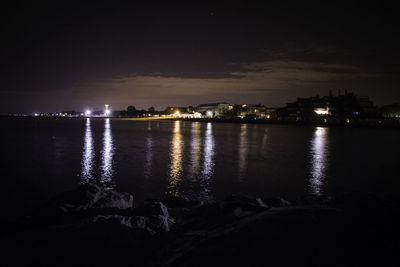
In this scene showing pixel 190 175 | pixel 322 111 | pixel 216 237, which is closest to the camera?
pixel 216 237

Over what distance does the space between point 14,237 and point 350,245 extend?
7.65m

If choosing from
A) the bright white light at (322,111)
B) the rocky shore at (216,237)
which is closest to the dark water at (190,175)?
the rocky shore at (216,237)

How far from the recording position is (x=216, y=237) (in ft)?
18.2

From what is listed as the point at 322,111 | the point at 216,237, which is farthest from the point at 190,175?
the point at 322,111

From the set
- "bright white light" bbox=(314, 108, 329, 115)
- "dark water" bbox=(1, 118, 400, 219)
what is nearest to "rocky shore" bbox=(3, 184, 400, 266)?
"dark water" bbox=(1, 118, 400, 219)

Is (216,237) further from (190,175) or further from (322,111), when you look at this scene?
(322,111)

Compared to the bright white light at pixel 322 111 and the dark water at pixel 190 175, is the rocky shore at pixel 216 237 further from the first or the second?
the bright white light at pixel 322 111

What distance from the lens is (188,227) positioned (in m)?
7.00

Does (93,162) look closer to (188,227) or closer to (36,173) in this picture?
(36,173)

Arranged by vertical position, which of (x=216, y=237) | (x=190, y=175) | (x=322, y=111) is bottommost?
(x=190, y=175)

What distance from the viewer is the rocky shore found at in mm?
4695

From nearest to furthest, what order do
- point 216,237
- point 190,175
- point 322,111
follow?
point 216,237 < point 190,175 < point 322,111

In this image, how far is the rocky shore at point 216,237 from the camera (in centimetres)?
470

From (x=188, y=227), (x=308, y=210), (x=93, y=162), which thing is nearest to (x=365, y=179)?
(x=308, y=210)
